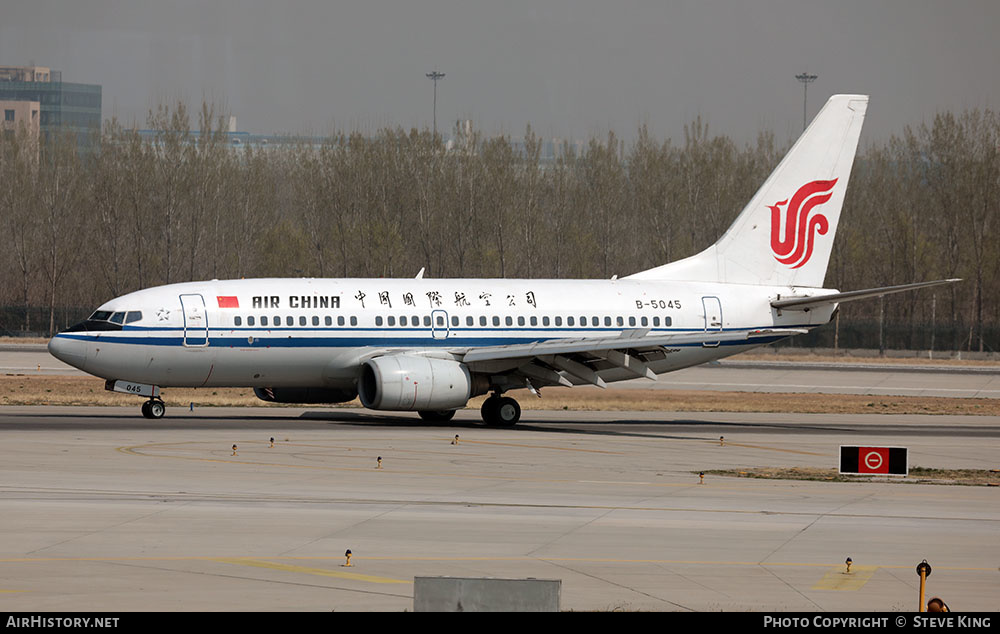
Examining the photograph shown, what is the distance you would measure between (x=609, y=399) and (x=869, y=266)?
61.0 meters

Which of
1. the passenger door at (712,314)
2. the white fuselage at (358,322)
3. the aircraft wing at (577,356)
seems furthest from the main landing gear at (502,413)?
the passenger door at (712,314)

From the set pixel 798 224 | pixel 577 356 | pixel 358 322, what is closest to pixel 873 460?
pixel 577 356

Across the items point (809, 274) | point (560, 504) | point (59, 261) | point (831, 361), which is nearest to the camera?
point (560, 504)

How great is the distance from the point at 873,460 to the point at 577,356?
13.3m

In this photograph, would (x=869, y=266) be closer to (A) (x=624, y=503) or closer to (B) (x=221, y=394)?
(B) (x=221, y=394)

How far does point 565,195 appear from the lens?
107000 mm

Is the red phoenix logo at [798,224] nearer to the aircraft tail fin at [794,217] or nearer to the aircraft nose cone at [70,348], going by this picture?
the aircraft tail fin at [794,217]

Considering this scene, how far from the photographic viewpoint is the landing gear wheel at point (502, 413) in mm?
39719

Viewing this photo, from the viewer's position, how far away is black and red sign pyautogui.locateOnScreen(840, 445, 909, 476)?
2686cm

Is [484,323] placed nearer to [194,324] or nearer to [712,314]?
[712,314]

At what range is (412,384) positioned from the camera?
37.5 m

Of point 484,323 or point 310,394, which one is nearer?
point 310,394

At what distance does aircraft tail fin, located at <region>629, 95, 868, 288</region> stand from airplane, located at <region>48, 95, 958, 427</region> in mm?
51
